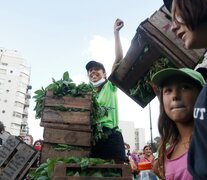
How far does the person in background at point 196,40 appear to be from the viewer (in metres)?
0.78

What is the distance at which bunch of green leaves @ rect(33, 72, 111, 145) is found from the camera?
13.1 feet

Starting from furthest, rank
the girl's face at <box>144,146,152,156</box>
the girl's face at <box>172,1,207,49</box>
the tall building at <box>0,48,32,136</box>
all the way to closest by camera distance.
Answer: the tall building at <box>0,48,32,136</box> < the girl's face at <box>144,146,152,156</box> < the girl's face at <box>172,1,207,49</box>

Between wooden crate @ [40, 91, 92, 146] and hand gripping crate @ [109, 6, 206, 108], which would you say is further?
wooden crate @ [40, 91, 92, 146]

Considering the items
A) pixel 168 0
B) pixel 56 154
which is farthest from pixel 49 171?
pixel 168 0

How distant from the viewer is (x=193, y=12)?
2.87 feet

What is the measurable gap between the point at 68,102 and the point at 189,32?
318cm

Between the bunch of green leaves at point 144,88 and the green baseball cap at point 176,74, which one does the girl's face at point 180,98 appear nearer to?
the green baseball cap at point 176,74

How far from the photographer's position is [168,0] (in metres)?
1.08

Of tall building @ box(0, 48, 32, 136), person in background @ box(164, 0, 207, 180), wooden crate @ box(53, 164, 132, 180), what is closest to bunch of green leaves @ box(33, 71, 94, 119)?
wooden crate @ box(53, 164, 132, 180)

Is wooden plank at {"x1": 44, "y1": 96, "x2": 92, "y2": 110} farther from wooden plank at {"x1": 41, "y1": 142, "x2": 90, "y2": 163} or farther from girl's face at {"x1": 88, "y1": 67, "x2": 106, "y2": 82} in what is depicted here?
girl's face at {"x1": 88, "y1": 67, "x2": 106, "y2": 82}

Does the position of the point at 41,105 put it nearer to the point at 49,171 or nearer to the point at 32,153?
the point at 32,153

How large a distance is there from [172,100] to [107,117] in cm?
250

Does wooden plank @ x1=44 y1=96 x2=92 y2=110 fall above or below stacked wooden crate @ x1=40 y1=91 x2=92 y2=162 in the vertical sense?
above

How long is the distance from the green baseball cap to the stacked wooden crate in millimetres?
2133
